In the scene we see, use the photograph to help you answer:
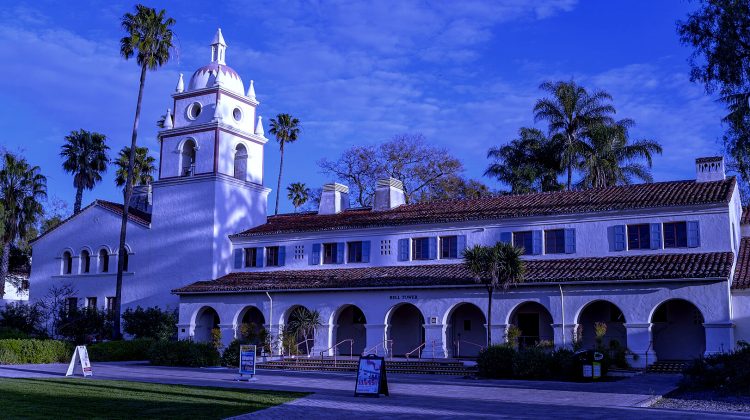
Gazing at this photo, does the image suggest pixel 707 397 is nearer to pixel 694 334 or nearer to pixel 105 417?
pixel 694 334

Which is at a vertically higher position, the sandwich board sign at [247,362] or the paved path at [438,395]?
the sandwich board sign at [247,362]

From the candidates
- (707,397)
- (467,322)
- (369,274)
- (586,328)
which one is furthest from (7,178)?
(707,397)

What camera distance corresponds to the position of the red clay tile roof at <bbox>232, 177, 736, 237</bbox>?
31.7 metres

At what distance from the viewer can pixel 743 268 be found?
30328 mm

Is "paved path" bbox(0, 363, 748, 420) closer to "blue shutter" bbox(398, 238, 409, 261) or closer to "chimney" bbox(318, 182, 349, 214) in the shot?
"blue shutter" bbox(398, 238, 409, 261)

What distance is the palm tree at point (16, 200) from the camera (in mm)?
52312

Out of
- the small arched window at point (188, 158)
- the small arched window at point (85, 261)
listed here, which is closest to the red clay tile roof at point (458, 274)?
the small arched window at point (188, 158)

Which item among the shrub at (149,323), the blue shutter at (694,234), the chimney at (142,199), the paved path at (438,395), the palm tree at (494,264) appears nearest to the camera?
the paved path at (438,395)

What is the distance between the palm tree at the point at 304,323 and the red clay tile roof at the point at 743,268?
17.3 m

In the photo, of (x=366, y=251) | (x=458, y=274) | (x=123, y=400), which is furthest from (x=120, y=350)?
(x=123, y=400)

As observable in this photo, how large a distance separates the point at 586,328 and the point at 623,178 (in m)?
19.5

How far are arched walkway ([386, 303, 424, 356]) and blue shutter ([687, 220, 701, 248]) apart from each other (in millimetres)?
11982

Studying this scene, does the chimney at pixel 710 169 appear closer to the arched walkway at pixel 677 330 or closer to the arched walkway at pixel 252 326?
the arched walkway at pixel 677 330

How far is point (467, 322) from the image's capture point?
3522 cm
